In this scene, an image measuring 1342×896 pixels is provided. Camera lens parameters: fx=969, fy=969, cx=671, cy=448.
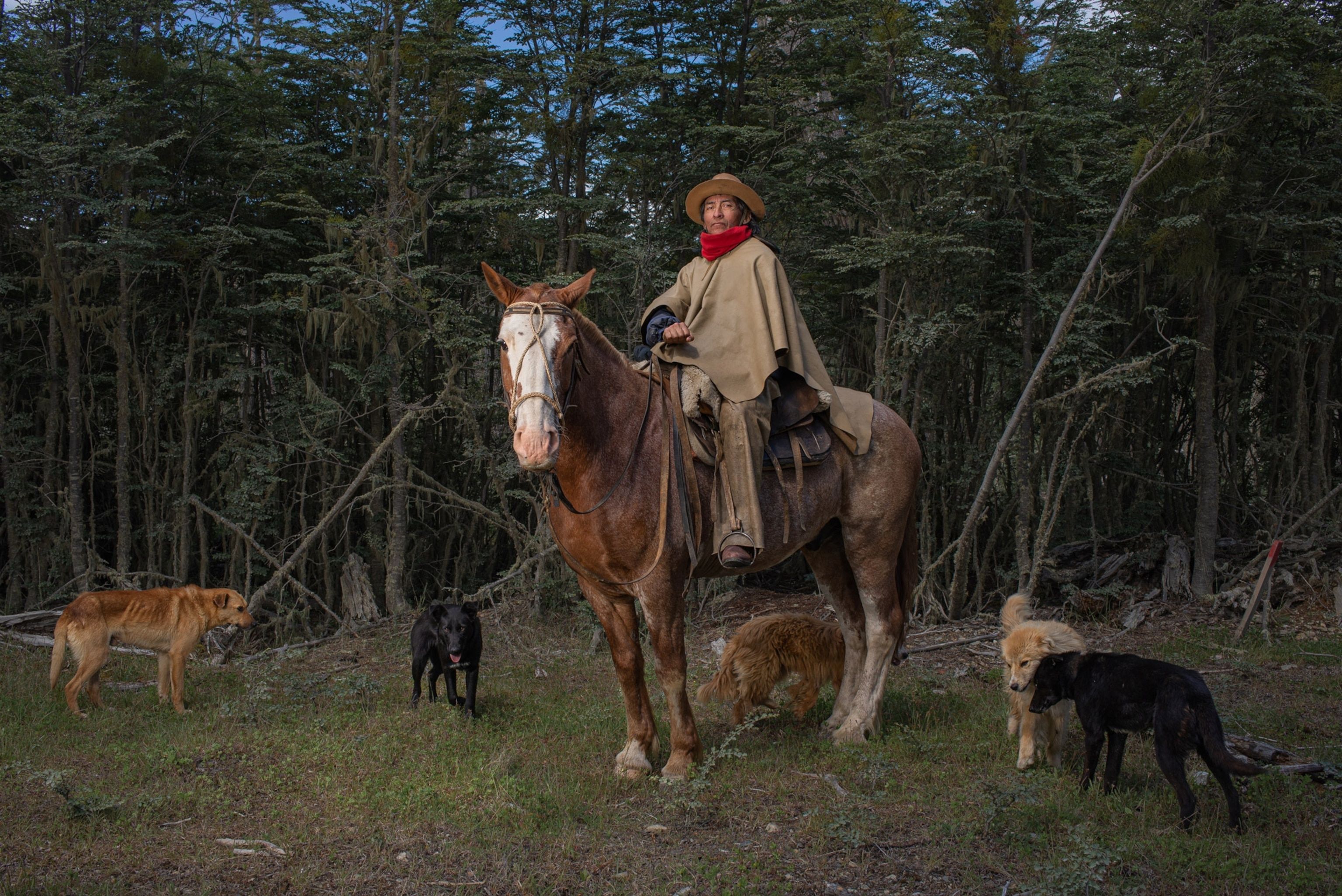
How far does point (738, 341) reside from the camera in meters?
5.52

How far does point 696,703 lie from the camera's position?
6.93 meters

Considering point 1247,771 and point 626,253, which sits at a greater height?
point 626,253

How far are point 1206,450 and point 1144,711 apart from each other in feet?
23.6

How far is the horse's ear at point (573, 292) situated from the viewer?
16.2 ft

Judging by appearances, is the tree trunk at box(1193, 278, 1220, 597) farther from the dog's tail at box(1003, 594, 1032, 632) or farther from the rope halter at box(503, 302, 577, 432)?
the rope halter at box(503, 302, 577, 432)

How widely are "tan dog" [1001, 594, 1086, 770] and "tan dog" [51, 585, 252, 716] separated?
18.1 ft

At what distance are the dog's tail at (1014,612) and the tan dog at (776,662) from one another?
130cm

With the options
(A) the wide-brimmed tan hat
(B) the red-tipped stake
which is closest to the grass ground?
(B) the red-tipped stake

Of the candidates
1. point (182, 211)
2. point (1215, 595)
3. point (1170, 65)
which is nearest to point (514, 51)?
point (182, 211)

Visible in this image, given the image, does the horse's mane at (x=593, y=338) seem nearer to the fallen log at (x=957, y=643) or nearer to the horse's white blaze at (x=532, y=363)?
the horse's white blaze at (x=532, y=363)

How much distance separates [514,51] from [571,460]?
7.83 meters

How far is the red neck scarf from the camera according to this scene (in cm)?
580

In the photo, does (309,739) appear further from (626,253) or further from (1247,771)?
(626,253)

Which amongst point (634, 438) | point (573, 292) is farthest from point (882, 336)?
point (573, 292)
